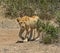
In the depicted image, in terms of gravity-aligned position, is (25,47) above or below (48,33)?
below

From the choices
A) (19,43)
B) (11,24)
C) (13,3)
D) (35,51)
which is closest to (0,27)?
(11,24)

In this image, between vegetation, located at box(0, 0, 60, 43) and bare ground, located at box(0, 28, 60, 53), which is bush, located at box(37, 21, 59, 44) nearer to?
bare ground, located at box(0, 28, 60, 53)

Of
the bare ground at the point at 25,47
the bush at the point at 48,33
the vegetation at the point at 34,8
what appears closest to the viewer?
the bare ground at the point at 25,47

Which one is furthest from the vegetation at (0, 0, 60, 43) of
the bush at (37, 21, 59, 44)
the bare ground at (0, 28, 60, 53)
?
the bush at (37, 21, 59, 44)

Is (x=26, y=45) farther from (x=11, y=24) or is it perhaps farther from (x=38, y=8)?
(x=38, y=8)

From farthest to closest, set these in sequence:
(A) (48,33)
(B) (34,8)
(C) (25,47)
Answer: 1. (B) (34,8)
2. (A) (48,33)
3. (C) (25,47)

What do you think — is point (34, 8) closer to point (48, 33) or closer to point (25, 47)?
point (48, 33)

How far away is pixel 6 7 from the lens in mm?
14539

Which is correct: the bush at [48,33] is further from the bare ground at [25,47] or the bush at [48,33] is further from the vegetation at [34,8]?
the vegetation at [34,8]

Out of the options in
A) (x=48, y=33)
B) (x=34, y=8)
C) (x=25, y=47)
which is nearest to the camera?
(x=25, y=47)

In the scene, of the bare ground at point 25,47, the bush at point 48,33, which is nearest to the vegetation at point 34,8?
the bare ground at point 25,47

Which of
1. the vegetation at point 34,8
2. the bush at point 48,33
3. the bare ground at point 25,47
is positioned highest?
the vegetation at point 34,8

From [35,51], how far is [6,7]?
678 cm

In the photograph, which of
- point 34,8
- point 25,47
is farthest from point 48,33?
point 34,8
